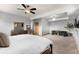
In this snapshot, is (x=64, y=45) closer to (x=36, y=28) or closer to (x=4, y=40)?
(x=36, y=28)

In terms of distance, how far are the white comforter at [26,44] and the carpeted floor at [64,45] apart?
0.13 meters

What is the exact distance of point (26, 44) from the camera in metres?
1.64

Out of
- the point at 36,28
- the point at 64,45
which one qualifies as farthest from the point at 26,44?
the point at 64,45

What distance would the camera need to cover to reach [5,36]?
1.60 metres

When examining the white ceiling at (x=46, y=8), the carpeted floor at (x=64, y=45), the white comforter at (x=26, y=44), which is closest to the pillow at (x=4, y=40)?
the white comforter at (x=26, y=44)

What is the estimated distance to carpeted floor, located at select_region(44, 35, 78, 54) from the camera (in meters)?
1.61

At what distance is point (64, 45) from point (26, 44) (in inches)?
23.0

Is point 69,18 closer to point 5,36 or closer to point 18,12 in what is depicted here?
point 18,12

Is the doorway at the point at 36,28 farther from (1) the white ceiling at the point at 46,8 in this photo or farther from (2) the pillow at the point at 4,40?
(2) the pillow at the point at 4,40

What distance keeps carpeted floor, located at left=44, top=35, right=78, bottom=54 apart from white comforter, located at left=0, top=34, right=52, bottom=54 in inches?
5.1

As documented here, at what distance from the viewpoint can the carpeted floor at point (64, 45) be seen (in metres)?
1.61

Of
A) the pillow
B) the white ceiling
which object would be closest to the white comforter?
the pillow

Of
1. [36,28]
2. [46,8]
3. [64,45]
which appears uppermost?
[46,8]

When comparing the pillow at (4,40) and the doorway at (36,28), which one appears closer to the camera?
the pillow at (4,40)
